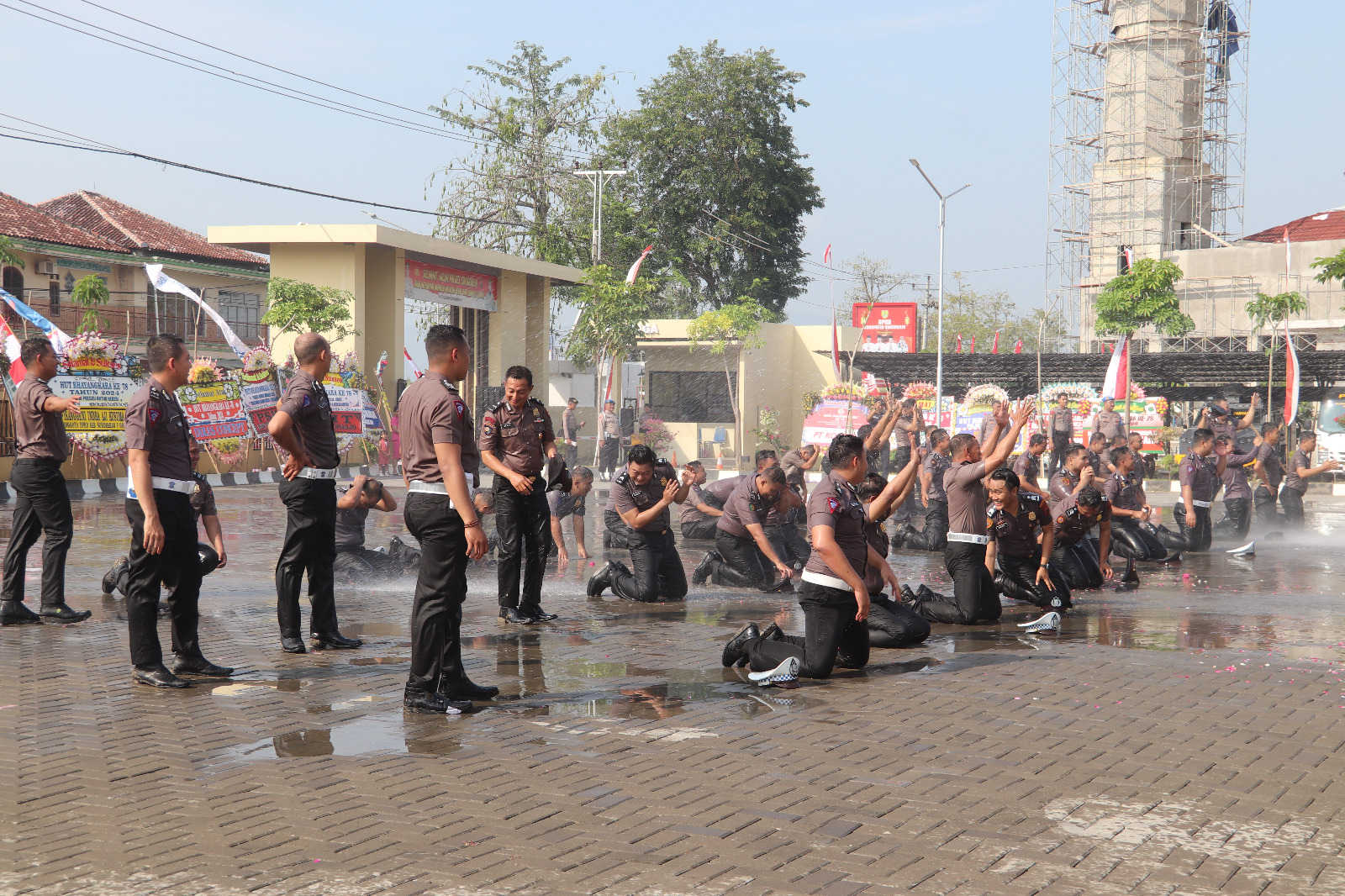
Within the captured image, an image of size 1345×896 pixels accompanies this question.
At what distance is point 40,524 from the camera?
8.56m

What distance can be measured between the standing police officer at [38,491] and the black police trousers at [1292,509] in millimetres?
16243

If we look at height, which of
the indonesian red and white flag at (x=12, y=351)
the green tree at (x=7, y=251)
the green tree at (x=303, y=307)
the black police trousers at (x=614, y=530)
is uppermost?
the green tree at (x=7, y=251)

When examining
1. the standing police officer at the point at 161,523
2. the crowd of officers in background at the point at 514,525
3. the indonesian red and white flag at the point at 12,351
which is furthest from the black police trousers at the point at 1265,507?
the indonesian red and white flag at the point at 12,351

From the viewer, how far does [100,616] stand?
891 cm

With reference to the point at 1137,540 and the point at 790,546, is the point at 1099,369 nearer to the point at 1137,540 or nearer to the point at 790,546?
the point at 1137,540

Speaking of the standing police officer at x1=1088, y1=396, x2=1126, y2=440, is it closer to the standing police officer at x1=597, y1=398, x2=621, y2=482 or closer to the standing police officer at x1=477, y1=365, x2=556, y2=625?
the standing police officer at x1=597, y1=398, x2=621, y2=482

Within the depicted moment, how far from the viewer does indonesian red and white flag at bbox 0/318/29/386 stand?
57.3ft

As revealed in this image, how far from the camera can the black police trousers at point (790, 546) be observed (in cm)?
1195

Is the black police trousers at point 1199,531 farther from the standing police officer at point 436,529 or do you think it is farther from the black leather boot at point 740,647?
the standing police officer at point 436,529

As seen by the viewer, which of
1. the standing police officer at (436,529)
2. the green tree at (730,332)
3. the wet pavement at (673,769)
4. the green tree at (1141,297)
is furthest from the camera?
the green tree at (730,332)

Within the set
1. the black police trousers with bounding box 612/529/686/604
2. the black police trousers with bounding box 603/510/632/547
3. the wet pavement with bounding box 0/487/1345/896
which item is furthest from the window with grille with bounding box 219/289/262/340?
the wet pavement with bounding box 0/487/1345/896

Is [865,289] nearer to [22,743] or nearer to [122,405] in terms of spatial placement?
[122,405]

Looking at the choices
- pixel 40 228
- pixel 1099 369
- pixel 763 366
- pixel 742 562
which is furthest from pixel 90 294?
pixel 742 562

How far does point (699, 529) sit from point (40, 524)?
7709 mm
